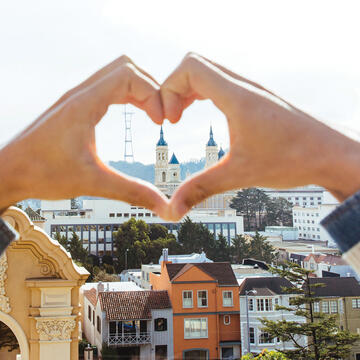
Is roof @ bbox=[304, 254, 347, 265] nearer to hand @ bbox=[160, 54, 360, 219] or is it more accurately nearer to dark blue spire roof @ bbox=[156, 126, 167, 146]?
hand @ bbox=[160, 54, 360, 219]

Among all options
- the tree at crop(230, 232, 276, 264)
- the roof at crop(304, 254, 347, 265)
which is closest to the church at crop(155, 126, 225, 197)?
the tree at crop(230, 232, 276, 264)

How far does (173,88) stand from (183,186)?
1.14ft

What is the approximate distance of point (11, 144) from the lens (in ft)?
5.16

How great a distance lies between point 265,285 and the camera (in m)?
17.8

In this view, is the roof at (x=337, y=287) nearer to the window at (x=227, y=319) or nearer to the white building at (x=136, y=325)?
the window at (x=227, y=319)

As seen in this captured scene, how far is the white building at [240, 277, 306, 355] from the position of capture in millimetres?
17109

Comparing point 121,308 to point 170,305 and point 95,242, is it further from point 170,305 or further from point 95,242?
point 95,242

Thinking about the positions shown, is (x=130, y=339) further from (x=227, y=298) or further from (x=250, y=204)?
(x=250, y=204)

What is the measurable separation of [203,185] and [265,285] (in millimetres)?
17146

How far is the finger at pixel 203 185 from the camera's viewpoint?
148cm

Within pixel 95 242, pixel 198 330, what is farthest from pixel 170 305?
pixel 95 242

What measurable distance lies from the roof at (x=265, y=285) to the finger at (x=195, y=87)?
1669 cm

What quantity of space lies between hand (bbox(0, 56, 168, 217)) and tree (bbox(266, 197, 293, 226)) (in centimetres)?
6276

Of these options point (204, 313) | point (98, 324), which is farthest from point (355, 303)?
point (98, 324)
